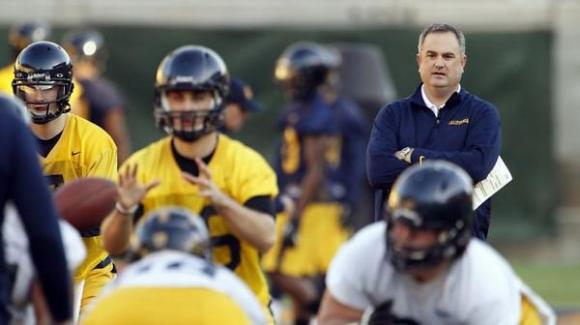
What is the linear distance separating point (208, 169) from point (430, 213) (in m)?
1.70

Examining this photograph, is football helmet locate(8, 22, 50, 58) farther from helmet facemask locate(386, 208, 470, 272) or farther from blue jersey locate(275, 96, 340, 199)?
helmet facemask locate(386, 208, 470, 272)

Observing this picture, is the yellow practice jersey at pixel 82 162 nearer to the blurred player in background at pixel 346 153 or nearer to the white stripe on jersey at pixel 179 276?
the white stripe on jersey at pixel 179 276

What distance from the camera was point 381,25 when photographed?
16984mm

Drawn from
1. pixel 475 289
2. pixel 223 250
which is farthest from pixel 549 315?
pixel 223 250

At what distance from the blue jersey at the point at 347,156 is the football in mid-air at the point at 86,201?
5641 millimetres

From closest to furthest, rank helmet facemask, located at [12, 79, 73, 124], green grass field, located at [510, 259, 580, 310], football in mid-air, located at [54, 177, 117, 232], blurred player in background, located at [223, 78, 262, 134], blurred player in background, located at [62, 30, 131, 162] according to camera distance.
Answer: football in mid-air, located at [54, 177, 117, 232] < helmet facemask, located at [12, 79, 73, 124] < blurred player in background, located at [223, 78, 262, 134] < blurred player in background, located at [62, 30, 131, 162] < green grass field, located at [510, 259, 580, 310]

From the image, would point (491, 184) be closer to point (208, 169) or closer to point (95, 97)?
point (208, 169)

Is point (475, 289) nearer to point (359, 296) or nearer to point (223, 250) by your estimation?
point (359, 296)

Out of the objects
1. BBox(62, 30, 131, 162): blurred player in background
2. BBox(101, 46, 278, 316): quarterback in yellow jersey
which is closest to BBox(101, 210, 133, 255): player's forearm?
BBox(101, 46, 278, 316): quarterback in yellow jersey

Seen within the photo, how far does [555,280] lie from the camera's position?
50.0ft

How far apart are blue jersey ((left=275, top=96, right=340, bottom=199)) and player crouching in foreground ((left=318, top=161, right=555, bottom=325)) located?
6.48 m

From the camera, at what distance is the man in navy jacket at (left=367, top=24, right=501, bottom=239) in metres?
7.33

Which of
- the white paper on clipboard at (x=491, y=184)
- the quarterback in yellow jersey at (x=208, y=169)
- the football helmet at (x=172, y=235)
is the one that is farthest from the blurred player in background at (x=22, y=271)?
the white paper on clipboard at (x=491, y=184)

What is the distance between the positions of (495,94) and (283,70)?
449 cm
